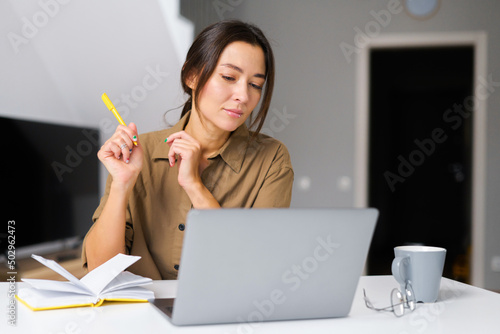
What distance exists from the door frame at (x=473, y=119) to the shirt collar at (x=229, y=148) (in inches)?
117

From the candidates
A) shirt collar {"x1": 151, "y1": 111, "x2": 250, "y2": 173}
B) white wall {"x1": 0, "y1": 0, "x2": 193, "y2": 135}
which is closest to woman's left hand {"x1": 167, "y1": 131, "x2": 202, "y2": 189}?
shirt collar {"x1": 151, "y1": 111, "x2": 250, "y2": 173}

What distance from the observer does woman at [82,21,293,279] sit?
1.31m

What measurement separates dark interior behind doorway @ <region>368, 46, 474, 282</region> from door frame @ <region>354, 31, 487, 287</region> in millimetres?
1790

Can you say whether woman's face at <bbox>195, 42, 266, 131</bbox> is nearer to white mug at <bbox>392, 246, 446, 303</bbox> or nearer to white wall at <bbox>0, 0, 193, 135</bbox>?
white mug at <bbox>392, 246, 446, 303</bbox>

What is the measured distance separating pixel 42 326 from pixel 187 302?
0.22 metres

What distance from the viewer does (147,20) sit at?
3.44 meters

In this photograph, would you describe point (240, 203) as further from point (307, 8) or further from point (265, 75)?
point (307, 8)

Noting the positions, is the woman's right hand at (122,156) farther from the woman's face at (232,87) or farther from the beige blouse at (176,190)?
the woman's face at (232,87)

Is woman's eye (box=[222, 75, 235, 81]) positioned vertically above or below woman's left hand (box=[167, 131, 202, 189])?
above

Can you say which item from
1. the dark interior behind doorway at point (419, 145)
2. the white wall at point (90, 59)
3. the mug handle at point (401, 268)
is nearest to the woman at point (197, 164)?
the mug handle at point (401, 268)

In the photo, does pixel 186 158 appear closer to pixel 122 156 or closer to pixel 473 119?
pixel 122 156

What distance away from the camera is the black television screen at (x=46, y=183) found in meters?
2.57

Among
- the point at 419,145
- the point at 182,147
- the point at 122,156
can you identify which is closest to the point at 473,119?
the point at 419,145

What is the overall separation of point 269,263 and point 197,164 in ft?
1.98
